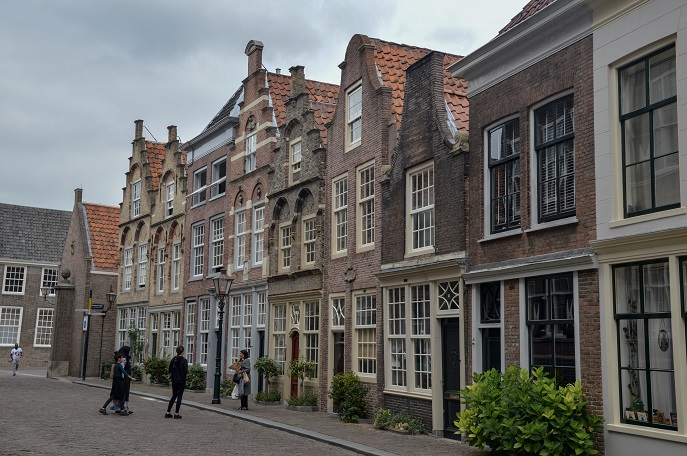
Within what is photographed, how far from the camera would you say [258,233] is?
Result: 29.1 m

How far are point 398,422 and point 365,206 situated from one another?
6.15 metres

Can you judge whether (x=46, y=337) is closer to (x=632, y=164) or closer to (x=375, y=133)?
(x=375, y=133)

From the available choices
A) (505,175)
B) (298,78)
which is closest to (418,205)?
(505,175)

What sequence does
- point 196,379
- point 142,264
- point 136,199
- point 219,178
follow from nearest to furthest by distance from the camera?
point 196,379 → point 219,178 → point 142,264 → point 136,199

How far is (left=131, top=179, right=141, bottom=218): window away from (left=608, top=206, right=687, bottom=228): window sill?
3241 centimetres

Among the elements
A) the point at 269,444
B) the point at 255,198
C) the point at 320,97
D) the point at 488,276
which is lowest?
the point at 269,444

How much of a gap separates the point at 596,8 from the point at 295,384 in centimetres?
1576

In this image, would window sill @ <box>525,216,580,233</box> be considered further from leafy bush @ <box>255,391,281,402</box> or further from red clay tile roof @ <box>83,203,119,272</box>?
red clay tile roof @ <box>83,203,119,272</box>

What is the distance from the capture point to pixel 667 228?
11.7m

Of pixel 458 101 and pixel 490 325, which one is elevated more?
pixel 458 101

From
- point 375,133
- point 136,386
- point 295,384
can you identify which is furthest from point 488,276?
point 136,386

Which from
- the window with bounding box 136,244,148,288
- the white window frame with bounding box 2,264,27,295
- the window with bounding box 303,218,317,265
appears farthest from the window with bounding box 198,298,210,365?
the white window frame with bounding box 2,264,27,295

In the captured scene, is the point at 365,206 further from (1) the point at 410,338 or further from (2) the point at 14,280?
(2) the point at 14,280

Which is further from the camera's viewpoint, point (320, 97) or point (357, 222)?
point (320, 97)
